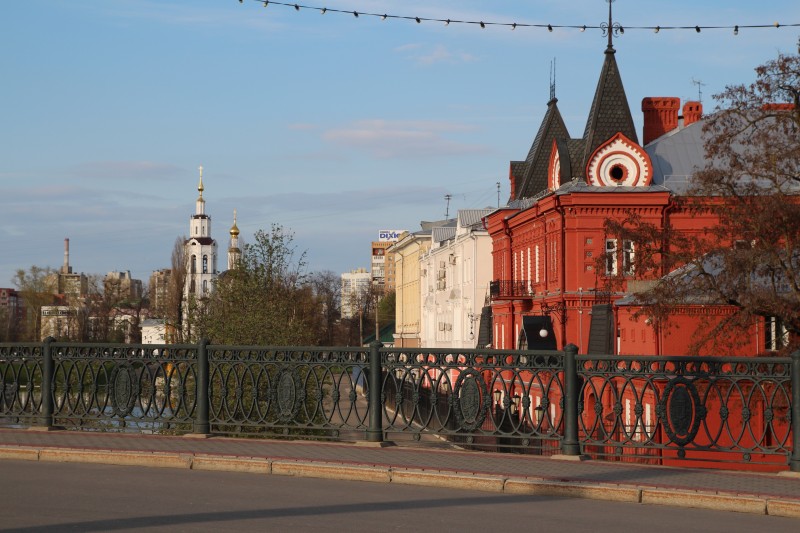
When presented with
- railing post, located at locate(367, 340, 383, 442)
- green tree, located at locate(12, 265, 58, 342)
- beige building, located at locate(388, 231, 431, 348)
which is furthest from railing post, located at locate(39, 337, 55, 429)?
green tree, located at locate(12, 265, 58, 342)

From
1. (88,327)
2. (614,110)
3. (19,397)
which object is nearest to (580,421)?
(19,397)

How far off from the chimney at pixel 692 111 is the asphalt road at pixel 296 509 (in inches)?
1681

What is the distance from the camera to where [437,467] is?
12.7m

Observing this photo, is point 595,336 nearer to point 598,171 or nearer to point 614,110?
point 598,171

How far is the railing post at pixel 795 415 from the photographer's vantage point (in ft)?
40.9

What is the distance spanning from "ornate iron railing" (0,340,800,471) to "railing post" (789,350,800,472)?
15mm

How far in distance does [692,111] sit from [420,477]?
42576 millimetres

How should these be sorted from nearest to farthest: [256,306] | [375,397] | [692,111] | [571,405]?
1. [571,405]
2. [375,397]
3. [256,306]
4. [692,111]

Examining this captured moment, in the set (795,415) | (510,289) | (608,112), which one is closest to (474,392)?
(795,415)

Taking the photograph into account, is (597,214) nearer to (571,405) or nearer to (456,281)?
(456,281)

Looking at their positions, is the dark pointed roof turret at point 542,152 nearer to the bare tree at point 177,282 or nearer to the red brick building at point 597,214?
the red brick building at point 597,214

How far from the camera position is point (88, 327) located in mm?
104750

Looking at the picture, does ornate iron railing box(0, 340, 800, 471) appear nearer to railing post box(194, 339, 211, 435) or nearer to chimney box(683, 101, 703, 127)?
railing post box(194, 339, 211, 435)

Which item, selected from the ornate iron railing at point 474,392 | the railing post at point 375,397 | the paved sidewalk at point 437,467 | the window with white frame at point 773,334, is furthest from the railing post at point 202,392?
the window with white frame at point 773,334
